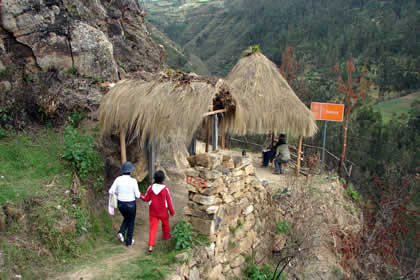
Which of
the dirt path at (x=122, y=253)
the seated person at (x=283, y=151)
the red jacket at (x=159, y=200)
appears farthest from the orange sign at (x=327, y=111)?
the red jacket at (x=159, y=200)

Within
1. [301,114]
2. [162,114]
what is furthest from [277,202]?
[162,114]

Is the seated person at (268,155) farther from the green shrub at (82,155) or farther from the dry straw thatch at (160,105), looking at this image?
the green shrub at (82,155)

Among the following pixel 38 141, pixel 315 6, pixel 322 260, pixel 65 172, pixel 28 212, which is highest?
pixel 315 6

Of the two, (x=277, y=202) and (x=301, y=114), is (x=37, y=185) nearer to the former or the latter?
(x=277, y=202)

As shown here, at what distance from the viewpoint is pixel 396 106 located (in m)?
27.9

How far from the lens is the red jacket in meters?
3.99

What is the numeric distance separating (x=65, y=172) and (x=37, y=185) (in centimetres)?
50

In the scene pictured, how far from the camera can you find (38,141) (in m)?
5.37

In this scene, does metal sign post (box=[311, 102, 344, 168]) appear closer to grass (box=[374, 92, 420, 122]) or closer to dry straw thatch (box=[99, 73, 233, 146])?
dry straw thatch (box=[99, 73, 233, 146])

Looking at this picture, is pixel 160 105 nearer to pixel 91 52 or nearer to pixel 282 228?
pixel 91 52

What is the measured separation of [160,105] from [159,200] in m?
1.68

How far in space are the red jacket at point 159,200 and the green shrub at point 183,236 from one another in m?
0.26

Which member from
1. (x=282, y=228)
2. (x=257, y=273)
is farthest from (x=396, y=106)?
(x=257, y=273)

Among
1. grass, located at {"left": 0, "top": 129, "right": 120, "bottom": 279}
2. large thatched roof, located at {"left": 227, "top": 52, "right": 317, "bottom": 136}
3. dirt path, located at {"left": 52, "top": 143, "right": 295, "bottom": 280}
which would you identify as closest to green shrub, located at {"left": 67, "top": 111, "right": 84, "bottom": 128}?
grass, located at {"left": 0, "top": 129, "right": 120, "bottom": 279}
